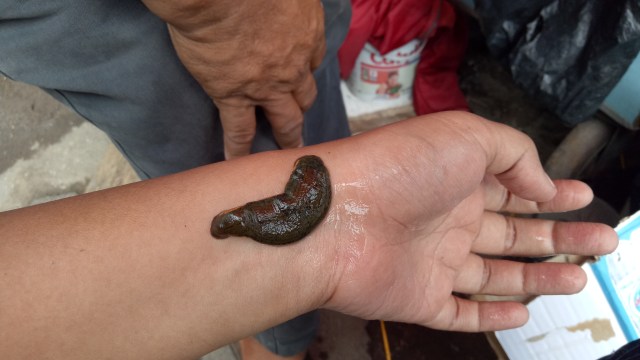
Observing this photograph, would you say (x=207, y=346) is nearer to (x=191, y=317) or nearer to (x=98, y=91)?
(x=191, y=317)

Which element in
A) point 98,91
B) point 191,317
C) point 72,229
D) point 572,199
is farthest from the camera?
point 572,199

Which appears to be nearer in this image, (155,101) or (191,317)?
(191,317)

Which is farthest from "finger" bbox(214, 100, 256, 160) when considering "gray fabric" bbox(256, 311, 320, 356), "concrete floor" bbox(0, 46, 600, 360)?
"concrete floor" bbox(0, 46, 600, 360)

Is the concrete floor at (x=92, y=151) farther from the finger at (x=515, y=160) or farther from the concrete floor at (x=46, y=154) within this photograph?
the finger at (x=515, y=160)

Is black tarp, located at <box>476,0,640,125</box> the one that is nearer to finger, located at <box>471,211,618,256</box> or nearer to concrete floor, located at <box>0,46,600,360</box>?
concrete floor, located at <box>0,46,600,360</box>

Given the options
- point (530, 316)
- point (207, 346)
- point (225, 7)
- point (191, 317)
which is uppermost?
point (225, 7)

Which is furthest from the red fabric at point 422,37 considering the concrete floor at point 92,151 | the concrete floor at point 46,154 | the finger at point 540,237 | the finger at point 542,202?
the concrete floor at point 46,154

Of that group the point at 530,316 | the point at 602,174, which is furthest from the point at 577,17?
the point at 530,316

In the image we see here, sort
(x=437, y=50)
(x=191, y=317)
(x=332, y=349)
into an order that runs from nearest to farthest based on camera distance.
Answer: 1. (x=191, y=317)
2. (x=332, y=349)
3. (x=437, y=50)
